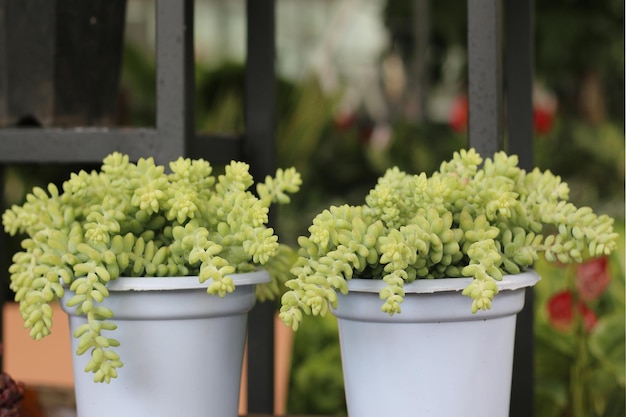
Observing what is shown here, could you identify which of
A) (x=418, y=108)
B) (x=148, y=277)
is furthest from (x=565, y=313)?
(x=418, y=108)

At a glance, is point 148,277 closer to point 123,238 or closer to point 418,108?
point 123,238

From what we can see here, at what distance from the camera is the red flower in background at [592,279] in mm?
1670

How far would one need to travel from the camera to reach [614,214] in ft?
11.9

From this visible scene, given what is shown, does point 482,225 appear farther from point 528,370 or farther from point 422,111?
point 422,111

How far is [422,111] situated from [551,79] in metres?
0.71

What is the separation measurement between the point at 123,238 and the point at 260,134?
1.40ft

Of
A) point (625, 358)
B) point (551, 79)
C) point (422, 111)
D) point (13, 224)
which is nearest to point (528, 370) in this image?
point (625, 358)

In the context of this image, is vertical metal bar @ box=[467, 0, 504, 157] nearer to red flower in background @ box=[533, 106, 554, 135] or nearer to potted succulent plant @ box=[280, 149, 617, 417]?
potted succulent plant @ box=[280, 149, 617, 417]

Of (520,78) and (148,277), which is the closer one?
(148,277)

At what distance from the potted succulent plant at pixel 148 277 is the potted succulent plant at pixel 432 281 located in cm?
7

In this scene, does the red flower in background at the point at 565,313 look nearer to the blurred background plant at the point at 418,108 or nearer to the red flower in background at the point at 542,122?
the blurred background plant at the point at 418,108

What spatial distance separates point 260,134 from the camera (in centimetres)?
123

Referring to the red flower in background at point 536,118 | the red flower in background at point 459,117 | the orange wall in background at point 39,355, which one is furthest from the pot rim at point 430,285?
the red flower in background at point 459,117

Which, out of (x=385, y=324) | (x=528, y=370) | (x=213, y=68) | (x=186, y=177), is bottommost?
(x=528, y=370)
